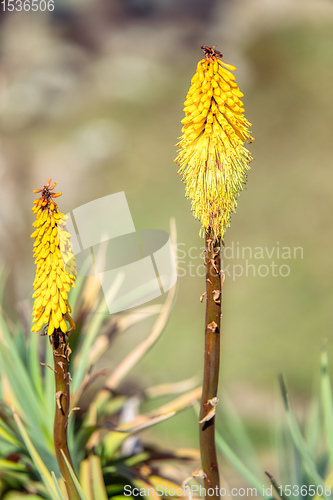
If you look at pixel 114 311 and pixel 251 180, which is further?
pixel 251 180

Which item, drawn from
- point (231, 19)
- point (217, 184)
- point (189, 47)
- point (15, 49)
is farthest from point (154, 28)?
point (217, 184)

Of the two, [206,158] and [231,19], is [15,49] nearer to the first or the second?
[231,19]

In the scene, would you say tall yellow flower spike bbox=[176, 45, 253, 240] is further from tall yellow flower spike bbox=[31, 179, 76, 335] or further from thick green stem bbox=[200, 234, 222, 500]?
tall yellow flower spike bbox=[31, 179, 76, 335]

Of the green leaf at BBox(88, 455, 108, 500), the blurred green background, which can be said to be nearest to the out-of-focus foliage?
Answer: the green leaf at BBox(88, 455, 108, 500)

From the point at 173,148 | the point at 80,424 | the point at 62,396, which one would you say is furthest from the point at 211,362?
the point at 173,148

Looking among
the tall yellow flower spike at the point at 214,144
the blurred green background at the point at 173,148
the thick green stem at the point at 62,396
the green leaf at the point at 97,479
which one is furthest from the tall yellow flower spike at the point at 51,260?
the blurred green background at the point at 173,148

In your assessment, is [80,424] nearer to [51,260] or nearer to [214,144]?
[51,260]

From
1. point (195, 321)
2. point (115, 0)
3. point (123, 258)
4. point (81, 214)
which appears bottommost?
point (195, 321)

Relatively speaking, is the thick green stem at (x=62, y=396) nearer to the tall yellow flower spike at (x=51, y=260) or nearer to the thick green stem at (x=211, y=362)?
the tall yellow flower spike at (x=51, y=260)
